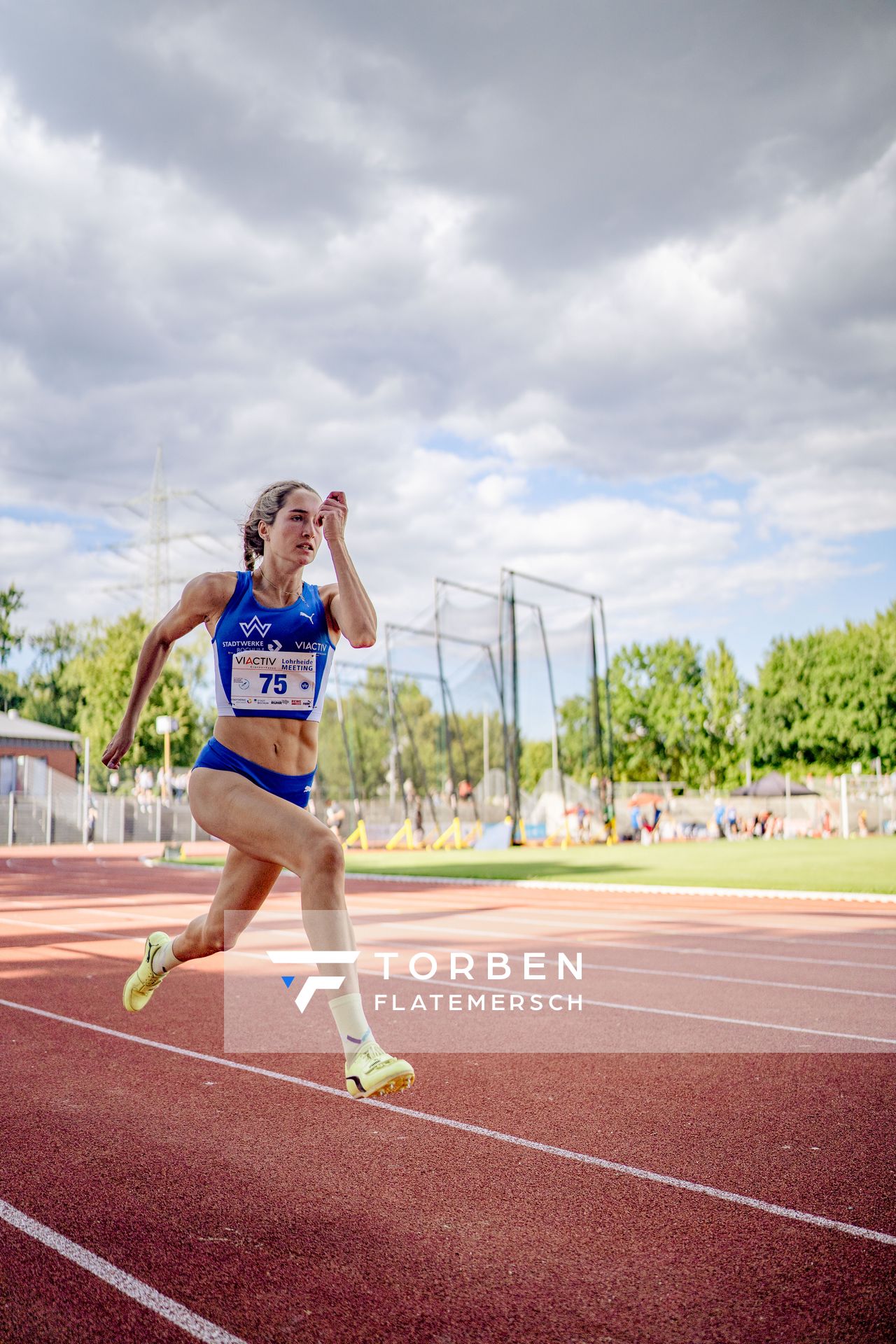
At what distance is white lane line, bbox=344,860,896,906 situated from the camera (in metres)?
17.0

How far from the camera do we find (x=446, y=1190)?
3924 mm

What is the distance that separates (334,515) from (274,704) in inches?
29.0

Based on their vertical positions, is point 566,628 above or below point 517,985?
above

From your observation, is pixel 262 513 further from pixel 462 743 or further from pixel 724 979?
pixel 462 743

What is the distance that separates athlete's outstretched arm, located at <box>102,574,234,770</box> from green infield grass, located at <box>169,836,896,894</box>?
50.1 ft

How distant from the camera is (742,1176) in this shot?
4.07 m

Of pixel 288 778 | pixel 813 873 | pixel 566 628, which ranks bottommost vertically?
pixel 813 873

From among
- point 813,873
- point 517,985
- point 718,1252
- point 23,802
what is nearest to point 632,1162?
point 718,1252

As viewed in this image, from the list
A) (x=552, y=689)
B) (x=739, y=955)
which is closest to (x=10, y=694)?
(x=552, y=689)

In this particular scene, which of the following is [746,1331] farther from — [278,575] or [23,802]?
[23,802]

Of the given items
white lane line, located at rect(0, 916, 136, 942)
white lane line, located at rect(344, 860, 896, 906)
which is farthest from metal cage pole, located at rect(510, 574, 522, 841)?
white lane line, located at rect(0, 916, 136, 942)

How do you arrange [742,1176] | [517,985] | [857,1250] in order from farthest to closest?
1. [517,985]
2. [742,1176]
3. [857,1250]

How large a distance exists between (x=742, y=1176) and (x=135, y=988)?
2722mm

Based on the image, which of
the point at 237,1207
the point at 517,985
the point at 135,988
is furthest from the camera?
the point at 517,985
